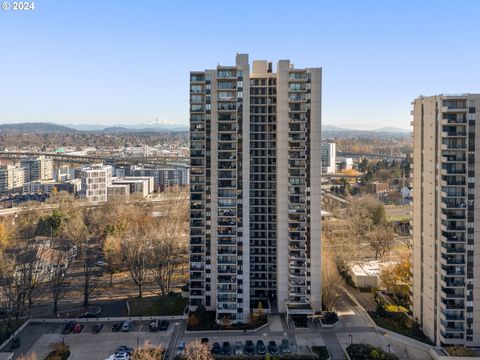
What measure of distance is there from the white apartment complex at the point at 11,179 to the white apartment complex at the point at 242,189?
5668 cm

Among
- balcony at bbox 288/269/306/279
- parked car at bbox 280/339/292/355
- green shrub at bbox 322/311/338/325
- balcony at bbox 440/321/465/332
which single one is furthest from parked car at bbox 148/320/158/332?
balcony at bbox 440/321/465/332

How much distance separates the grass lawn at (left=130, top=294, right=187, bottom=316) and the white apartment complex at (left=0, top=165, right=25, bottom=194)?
53.4 m

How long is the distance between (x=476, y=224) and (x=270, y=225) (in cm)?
1039

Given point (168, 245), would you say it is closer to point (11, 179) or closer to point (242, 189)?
point (242, 189)

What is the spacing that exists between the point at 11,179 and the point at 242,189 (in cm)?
6049

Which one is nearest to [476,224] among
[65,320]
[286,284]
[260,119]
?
[286,284]

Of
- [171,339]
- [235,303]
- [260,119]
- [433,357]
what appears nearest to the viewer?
[433,357]

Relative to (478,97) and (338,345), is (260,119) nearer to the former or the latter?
(478,97)

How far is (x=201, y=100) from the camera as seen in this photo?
77.6 feet

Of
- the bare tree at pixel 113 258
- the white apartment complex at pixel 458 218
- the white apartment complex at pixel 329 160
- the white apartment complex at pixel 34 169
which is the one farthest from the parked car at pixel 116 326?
the white apartment complex at pixel 329 160

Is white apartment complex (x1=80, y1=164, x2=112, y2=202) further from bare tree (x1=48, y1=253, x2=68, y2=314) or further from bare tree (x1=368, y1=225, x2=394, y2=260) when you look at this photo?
bare tree (x1=368, y1=225, x2=394, y2=260)

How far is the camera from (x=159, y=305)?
80.7ft

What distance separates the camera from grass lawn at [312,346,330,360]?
18656 mm

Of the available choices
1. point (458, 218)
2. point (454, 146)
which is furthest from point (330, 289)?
point (454, 146)
